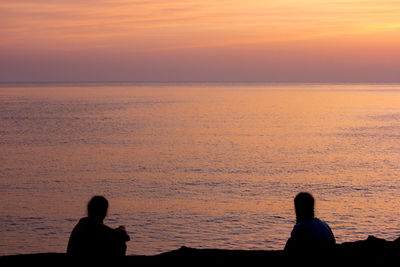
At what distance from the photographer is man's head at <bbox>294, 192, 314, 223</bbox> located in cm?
629

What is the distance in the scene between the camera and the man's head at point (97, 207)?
628cm

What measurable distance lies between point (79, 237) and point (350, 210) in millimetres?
16228

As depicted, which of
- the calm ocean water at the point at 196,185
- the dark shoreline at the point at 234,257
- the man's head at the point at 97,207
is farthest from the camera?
the calm ocean water at the point at 196,185

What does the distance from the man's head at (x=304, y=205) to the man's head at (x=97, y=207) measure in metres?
Result: 2.15

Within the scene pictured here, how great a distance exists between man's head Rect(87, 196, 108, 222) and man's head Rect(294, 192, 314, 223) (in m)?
2.15

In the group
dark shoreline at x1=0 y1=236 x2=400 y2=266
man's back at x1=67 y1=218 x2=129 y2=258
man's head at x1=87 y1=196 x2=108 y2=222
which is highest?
man's head at x1=87 y1=196 x2=108 y2=222

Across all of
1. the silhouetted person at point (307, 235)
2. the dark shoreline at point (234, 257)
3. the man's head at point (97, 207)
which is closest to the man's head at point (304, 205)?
the silhouetted person at point (307, 235)

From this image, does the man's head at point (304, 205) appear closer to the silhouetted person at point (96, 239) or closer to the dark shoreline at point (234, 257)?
the dark shoreline at point (234, 257)

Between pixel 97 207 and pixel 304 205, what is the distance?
2310mm

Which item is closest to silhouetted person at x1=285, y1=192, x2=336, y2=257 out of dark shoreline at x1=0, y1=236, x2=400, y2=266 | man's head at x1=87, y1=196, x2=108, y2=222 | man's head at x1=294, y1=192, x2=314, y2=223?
man's head at x1=294, y1=192, x2=314, y2=223

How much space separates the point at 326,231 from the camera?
6.57 metres

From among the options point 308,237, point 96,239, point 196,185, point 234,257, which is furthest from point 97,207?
point 196,185

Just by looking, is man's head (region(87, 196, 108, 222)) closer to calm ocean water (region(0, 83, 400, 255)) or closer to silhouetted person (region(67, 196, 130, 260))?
silhouetted person (region(67, 196, 130, 260))

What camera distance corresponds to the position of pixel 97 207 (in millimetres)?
6293
